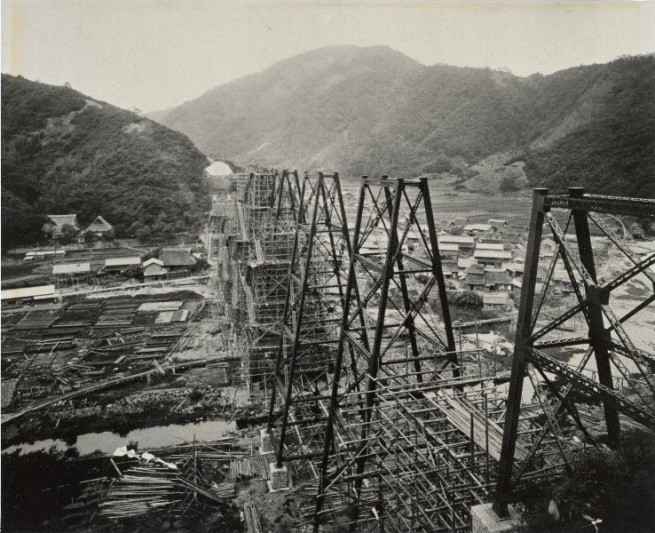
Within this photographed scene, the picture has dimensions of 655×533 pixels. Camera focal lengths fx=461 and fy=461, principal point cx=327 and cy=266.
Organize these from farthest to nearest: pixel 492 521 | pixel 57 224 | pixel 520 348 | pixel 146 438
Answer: pixel 57 224 < pixel 146 438 < pixel 492 521 < pixel 520 348

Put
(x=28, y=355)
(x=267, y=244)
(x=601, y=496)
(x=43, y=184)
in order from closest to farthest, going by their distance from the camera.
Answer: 1. (x=601, y=496)
2. (x=267, y=244)
3. (x=28, y=355)
4. (x=43, y=184)

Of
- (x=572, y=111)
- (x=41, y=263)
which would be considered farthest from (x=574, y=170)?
(x=41, y=263)

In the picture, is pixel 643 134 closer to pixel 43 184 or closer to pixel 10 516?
pixel 10 516

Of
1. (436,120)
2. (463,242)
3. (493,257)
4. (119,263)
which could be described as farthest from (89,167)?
(436,120)

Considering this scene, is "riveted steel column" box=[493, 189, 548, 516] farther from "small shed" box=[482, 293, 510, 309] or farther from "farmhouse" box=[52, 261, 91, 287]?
"farmhouse" box=[52, 261, 91, 287]

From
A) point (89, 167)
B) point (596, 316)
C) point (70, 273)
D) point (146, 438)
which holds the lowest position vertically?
point (146, 438)

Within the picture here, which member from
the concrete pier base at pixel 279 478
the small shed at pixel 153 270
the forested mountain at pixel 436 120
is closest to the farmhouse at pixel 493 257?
the forested mountain at pixel 436 120

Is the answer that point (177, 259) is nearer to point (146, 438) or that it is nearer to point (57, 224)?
point (57, 224)
